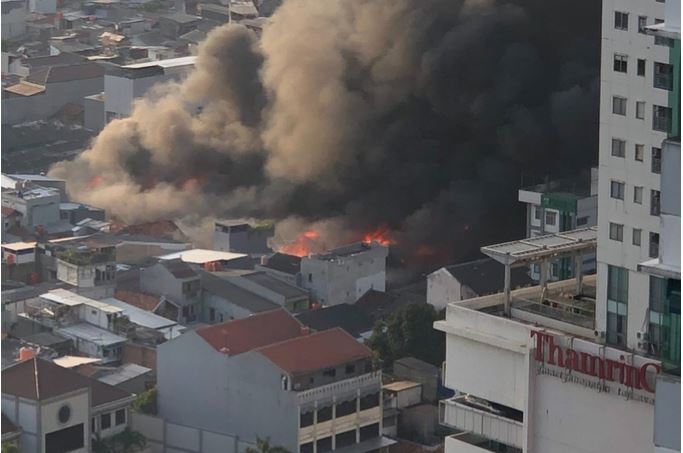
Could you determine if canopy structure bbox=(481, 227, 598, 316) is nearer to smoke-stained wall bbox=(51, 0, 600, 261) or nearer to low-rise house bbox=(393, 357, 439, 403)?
low-rise house bbox=(393, 357, 439, 403)

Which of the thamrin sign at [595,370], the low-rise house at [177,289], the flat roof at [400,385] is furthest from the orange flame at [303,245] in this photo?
the thamrin sign at [595,370]

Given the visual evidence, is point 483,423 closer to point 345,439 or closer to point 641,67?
point 641,67

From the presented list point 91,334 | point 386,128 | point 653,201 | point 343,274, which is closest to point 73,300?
point 91,334

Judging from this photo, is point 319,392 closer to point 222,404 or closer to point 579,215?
point 222,404

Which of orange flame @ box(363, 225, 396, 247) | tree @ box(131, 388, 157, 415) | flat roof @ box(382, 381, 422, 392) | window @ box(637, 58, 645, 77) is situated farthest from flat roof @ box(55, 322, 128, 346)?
window @ box(637, 58, 645, 77)

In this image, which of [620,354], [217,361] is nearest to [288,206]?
[217,361]

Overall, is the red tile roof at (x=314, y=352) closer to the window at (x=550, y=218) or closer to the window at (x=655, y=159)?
the window at (x=550, y=218)
